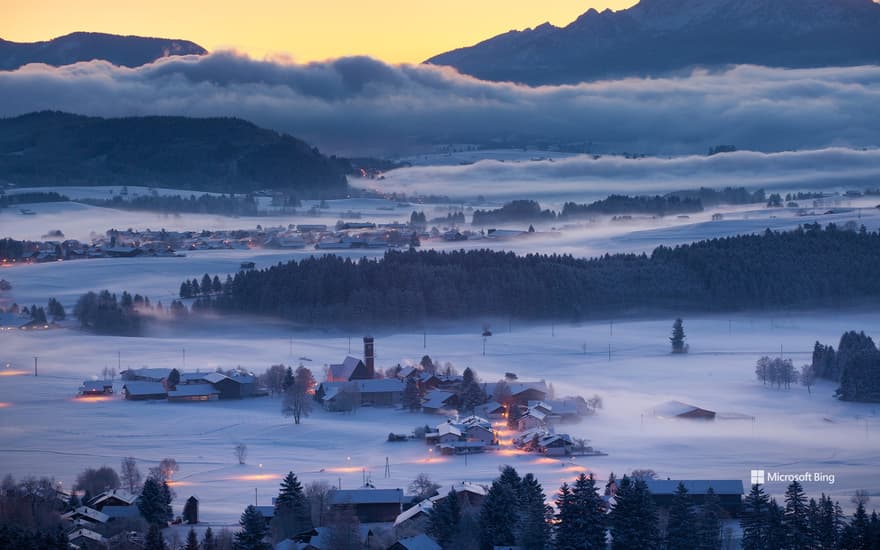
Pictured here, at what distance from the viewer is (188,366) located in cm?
2966

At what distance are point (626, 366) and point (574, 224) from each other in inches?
1495

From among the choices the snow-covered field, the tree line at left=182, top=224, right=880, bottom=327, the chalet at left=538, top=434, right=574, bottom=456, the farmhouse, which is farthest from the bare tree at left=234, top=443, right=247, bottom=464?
the tree line at left=182, top=224, right=880, bottom=327

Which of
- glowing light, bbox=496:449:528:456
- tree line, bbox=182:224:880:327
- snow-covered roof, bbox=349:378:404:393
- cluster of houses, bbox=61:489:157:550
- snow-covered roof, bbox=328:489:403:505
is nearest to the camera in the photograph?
cluster of houses, bbox=61:489:157:550

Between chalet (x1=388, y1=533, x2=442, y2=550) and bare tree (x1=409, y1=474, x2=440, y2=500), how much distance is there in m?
2.02

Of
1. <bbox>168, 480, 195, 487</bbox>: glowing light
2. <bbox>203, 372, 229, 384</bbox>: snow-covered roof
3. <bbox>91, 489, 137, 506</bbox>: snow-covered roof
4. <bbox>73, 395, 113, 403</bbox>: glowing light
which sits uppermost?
<bbox>203, 372, 229, 384</bbox>: snow-covered roof

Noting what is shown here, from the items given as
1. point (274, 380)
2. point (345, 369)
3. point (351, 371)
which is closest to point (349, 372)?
point (351, 371)

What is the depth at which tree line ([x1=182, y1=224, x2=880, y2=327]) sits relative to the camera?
1508 inches

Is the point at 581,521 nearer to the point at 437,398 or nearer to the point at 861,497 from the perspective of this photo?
the point at 861,497

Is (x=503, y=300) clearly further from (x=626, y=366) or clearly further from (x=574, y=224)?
(x=574, y=224)

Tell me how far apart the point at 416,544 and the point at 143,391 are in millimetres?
11864

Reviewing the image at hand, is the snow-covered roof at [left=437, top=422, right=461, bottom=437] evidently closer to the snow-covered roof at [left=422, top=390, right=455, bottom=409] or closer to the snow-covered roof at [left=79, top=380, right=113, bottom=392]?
the snow-covered roof at [left=422, top=390, right=455, bottom=409]

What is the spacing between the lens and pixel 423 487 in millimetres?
18422

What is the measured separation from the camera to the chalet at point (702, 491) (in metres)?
17.0

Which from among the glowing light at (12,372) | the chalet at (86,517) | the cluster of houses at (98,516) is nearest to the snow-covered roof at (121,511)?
the cluster of houses at (98,516)
